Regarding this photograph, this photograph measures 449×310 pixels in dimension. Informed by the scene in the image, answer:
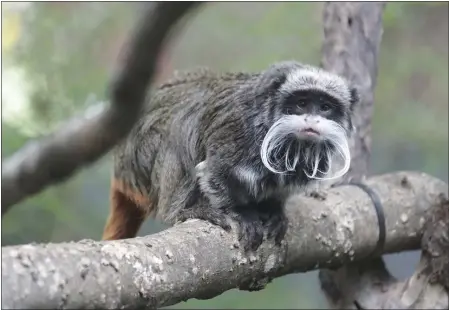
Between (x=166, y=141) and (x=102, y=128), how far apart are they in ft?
5.84

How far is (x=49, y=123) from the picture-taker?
10.1 ft

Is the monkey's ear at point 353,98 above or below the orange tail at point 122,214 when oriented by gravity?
above

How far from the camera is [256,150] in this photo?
2207 millimetres

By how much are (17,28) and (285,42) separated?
1.46 meters

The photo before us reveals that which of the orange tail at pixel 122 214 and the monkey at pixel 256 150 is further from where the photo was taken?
the orange tail at pixel 122 214

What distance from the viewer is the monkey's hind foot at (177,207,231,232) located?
2051 millimetres

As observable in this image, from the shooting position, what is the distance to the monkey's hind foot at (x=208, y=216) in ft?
6.73

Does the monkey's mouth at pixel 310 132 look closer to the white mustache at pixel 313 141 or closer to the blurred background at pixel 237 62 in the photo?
the white mustache at pixel 313 141

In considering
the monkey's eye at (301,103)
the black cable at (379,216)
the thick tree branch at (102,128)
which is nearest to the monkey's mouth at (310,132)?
the monkey's eye at (301,103)

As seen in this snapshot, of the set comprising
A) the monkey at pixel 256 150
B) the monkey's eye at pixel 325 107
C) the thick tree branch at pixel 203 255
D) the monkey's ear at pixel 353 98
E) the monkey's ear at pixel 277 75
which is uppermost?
the monkey's ear at pixel 277 75

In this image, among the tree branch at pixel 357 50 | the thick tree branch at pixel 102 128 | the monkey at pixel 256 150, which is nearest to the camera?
the thick tree branch at pixel 102 128

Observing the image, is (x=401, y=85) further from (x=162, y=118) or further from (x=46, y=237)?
(x=46, y=237)

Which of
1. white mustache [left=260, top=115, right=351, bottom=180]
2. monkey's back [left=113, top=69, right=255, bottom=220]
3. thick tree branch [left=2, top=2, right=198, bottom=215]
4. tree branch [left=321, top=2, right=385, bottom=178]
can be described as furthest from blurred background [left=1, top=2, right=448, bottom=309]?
thick tree branch [left=2, top=2, right=198, bottom=215]

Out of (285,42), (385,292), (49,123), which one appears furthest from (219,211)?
(285,42)
